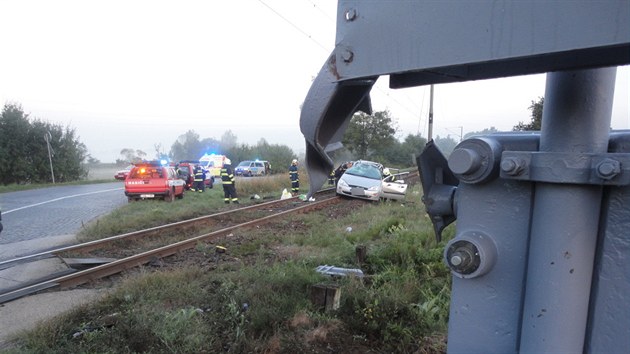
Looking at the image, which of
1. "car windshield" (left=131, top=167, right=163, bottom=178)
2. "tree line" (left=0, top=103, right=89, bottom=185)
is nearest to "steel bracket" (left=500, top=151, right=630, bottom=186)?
"car windshield" (left=131, top=167, right=163, bottom=178)

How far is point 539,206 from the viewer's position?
3.63 feet

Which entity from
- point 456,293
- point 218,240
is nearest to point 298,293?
point 456,293

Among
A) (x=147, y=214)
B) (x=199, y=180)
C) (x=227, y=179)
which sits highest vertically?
(x=227, y=179)

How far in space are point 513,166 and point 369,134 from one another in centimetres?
4381

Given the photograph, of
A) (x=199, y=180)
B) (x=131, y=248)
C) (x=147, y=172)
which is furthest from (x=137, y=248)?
(x=199, y=180)

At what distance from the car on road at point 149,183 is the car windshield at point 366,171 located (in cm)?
756

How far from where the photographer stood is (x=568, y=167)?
102cm

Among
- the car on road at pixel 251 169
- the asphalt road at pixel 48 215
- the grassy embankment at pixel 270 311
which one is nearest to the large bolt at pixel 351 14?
the grassy embankment at pixel 270 311

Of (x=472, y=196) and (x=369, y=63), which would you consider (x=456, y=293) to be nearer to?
(x=472, y=196)

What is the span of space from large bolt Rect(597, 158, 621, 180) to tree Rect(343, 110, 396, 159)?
41.3 m

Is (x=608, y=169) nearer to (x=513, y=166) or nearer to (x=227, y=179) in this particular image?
(x=513, y=166)

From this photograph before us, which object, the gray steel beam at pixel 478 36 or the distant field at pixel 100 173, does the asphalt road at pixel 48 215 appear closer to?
the gray steel beam at pixel 478 36

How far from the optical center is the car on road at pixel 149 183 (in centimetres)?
1577

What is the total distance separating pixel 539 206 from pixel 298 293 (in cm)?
373
